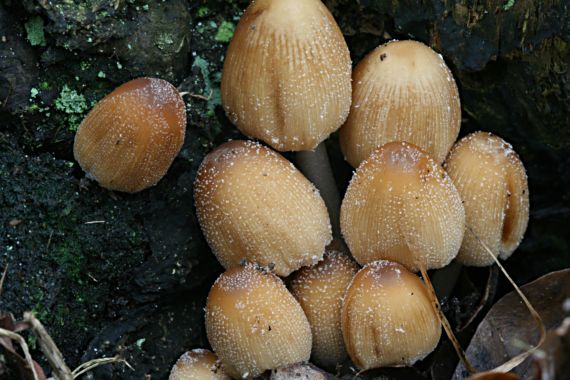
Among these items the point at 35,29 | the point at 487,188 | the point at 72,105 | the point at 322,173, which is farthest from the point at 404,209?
the point at 35,29

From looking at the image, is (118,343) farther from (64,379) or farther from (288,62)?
(288,62)

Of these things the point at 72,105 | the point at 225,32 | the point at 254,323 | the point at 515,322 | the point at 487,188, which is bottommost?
the point at 515,322

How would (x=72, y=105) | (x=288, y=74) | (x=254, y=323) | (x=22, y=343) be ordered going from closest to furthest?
(x=22, y=343)
(x=254, y=323)
(x=288, y=74)
(x=72, y=105)

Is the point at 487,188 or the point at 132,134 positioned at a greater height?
the point at 132,134

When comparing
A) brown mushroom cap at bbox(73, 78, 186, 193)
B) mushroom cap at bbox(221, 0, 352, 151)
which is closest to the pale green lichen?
mushroom cap at bbox(221, 0, 352, 151)

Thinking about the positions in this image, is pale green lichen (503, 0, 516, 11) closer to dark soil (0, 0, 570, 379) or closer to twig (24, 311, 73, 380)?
dark soil (0, 0, 570, 379)

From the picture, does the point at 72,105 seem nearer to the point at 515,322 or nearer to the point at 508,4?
the point at 508,4

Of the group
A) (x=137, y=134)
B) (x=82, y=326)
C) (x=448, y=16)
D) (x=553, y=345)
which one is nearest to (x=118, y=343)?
(x=82, y=326)
